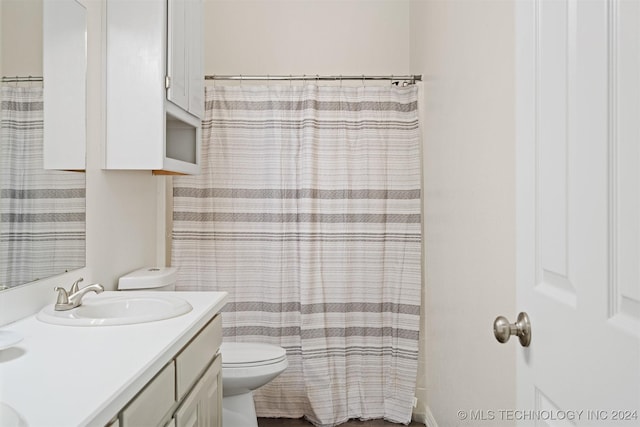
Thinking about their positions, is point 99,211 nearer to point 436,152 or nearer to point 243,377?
point 243,377

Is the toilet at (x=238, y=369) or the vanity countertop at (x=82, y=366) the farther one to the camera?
the toilet at (x=238, y=369)

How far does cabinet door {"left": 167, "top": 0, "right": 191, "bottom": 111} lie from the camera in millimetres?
2006

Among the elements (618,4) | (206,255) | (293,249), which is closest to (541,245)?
(618,4)

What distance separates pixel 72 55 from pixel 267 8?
4.86ft

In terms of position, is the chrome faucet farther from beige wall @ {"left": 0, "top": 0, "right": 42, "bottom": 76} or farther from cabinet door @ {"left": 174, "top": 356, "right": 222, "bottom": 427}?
beige wall @ {"left": 0, "top": 0, "right": 42, "bottom": 76}

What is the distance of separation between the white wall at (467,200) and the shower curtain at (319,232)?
0.52ft

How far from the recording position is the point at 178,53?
2.09 meters

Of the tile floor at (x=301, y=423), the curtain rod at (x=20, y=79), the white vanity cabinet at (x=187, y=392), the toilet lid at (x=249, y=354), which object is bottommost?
the tile floor at (x=301, y=423)

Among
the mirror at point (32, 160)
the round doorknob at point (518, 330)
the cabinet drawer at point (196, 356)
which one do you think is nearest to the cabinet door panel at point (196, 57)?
the mirror at point (32, 160)

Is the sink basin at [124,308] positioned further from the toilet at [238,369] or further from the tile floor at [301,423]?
the tile floor at [301,423]

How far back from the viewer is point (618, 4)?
68 centimetres

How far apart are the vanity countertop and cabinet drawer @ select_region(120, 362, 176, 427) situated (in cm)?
Answer: 3

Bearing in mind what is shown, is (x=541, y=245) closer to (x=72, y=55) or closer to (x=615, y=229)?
(x=615, y=229)

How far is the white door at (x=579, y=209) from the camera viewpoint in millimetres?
656
